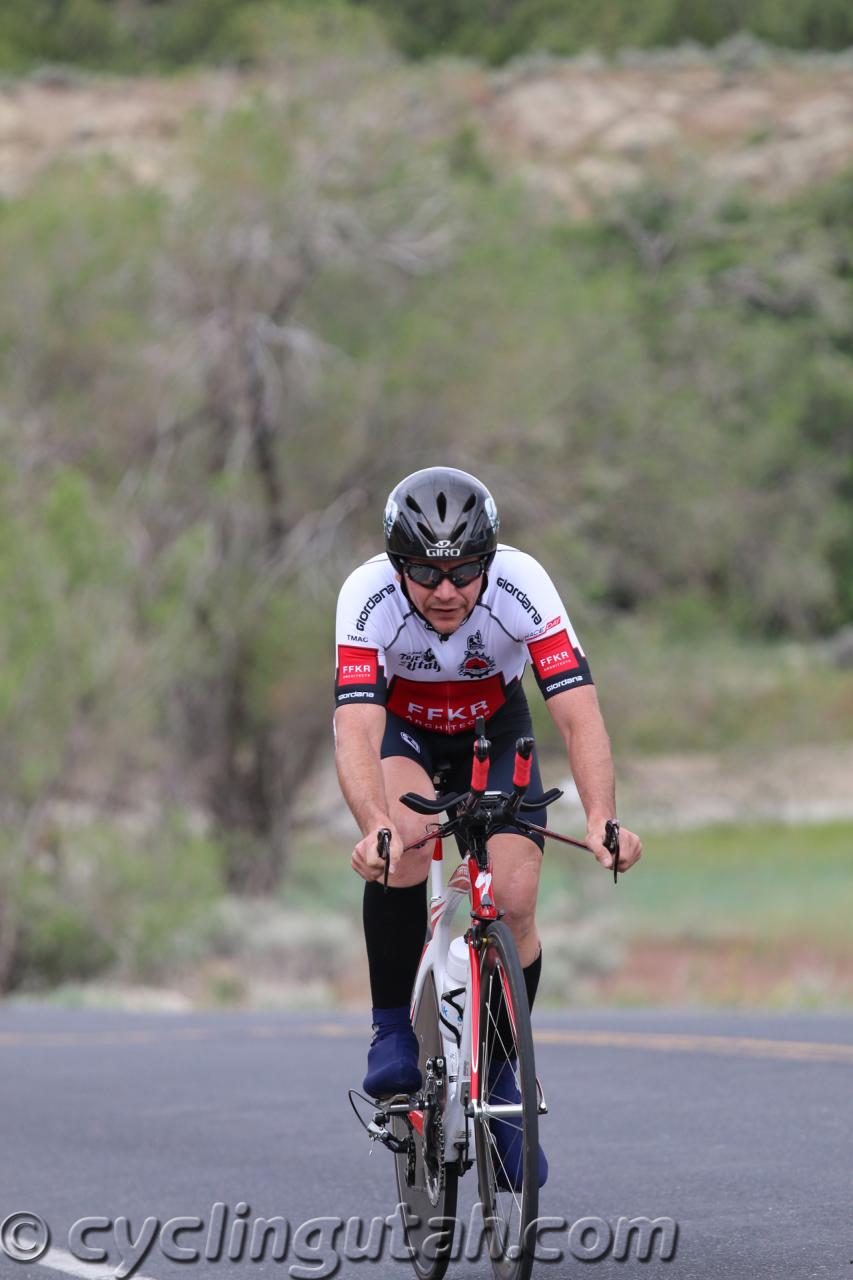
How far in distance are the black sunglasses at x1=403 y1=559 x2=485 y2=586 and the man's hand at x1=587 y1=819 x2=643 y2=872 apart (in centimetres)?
77

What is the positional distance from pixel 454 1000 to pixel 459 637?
100cm

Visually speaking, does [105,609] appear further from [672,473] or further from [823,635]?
[823,635]

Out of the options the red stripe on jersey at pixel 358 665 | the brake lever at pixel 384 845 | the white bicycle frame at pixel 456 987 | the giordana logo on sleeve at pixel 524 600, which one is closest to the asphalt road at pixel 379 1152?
the white bicycle frame at pixel 456 987

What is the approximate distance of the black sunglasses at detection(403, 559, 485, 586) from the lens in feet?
18.2

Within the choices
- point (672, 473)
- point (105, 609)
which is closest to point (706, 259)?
point (672, 473)

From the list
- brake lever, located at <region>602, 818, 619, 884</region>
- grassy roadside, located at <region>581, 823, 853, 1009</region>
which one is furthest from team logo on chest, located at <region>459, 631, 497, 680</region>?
grassy roadside, located at <region>581, 823, 853, 1009</region>

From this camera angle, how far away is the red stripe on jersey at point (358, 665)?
18.8 ft

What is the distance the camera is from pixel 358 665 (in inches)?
226

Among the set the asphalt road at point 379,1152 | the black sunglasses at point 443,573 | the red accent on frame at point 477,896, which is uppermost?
the black sunglasses at point 443,573

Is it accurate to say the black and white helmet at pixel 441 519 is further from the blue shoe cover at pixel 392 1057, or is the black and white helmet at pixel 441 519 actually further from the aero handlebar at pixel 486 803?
the blue shoe cover at pixel 392 1057

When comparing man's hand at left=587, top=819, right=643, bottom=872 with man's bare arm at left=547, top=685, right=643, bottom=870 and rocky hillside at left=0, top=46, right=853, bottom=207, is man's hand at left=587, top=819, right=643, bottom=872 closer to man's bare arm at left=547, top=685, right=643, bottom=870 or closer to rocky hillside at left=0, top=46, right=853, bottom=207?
man's bare arm at left=547, top=685, right=643, bottom=870

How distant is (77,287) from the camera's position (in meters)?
29.8

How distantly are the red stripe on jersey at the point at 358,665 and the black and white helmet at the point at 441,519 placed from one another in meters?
0.32

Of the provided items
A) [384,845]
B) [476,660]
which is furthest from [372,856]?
[476,660]
